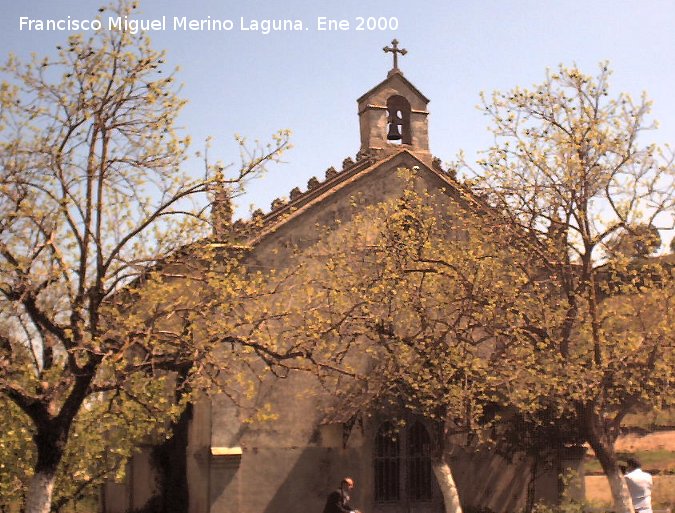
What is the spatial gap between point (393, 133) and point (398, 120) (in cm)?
45

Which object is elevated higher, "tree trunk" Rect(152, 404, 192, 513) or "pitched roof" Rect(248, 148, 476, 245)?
"pitched roof" Rect(248, 148, 476, 245)

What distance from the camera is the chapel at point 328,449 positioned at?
19.2 metres

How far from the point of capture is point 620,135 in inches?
630

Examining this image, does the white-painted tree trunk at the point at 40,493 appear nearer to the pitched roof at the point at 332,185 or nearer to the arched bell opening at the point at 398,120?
the pitched roof at the point at 332,185

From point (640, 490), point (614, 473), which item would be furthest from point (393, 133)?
point (640, 490)

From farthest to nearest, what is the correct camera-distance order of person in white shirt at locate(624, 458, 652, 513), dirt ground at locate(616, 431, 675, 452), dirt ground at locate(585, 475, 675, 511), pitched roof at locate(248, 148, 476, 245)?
dirt ground at locate(616, 431, 675, 452) → dirt ground at locate(585, 475, 675, 511) → pitched roof at locate(248, 148, 476, 245) → person in white shirt at locate(624, 458, 652, 513)

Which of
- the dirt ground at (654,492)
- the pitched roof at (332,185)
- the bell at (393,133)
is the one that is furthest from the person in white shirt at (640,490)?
the bell at (393,133)

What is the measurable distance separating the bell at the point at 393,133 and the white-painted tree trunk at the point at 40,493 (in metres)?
A: 14.0

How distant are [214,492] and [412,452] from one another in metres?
5.26

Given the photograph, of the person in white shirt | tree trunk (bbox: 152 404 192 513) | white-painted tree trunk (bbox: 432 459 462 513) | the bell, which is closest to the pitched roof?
the bell

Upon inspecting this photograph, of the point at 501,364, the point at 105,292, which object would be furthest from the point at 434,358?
the point at 105,292

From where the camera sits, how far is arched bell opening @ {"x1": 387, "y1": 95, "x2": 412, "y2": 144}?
23.4 meters

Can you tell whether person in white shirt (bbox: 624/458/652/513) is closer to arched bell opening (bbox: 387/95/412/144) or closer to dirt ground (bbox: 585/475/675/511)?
dirt ground (bbox: 585/475/675/511)

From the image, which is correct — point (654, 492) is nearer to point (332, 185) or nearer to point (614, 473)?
point (614, 473)
